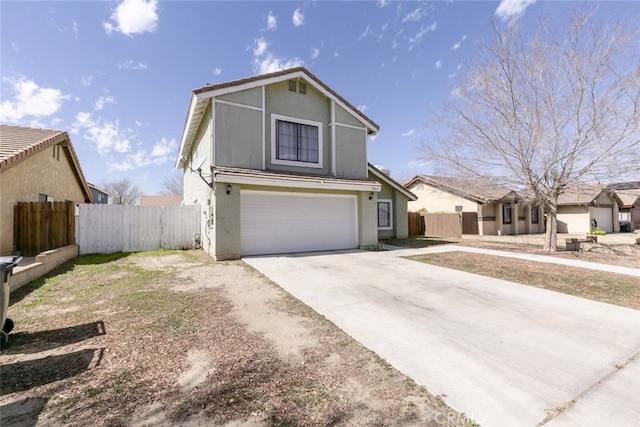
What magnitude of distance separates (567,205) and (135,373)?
108ft

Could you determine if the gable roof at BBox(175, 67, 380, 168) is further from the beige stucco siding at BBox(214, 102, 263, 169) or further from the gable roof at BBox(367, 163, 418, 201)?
the gable roof at BBox(367, 163, 418, 201)

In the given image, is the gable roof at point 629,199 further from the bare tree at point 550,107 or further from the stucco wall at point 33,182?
the stucco wall at point 33,182

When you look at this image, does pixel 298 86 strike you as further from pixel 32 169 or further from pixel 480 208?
pixel 480 208

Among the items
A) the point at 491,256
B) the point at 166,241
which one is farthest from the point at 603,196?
the point at 166,241

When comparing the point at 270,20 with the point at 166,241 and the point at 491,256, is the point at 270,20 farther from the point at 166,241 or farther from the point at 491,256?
the point at 491,256

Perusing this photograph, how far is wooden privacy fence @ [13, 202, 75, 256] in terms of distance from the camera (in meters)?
8.74

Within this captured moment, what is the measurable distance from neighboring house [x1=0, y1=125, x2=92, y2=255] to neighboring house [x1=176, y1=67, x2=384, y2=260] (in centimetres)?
508

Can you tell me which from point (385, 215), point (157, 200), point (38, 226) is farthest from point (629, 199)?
point (157, 200)

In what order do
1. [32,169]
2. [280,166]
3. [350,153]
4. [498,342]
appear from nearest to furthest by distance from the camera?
1. [498,342]
2. [32,169]
3. [280,166]
4. [350,153]

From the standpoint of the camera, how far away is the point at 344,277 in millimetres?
7395

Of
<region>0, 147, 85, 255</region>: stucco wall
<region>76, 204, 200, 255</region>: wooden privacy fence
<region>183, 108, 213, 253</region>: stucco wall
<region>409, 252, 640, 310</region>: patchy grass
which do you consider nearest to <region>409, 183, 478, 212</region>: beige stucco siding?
<region>409, 252, 640, 310</region>: patchy grass

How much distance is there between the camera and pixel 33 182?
33.1 feet

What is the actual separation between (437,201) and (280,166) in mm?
16693

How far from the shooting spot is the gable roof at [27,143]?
8.37m
